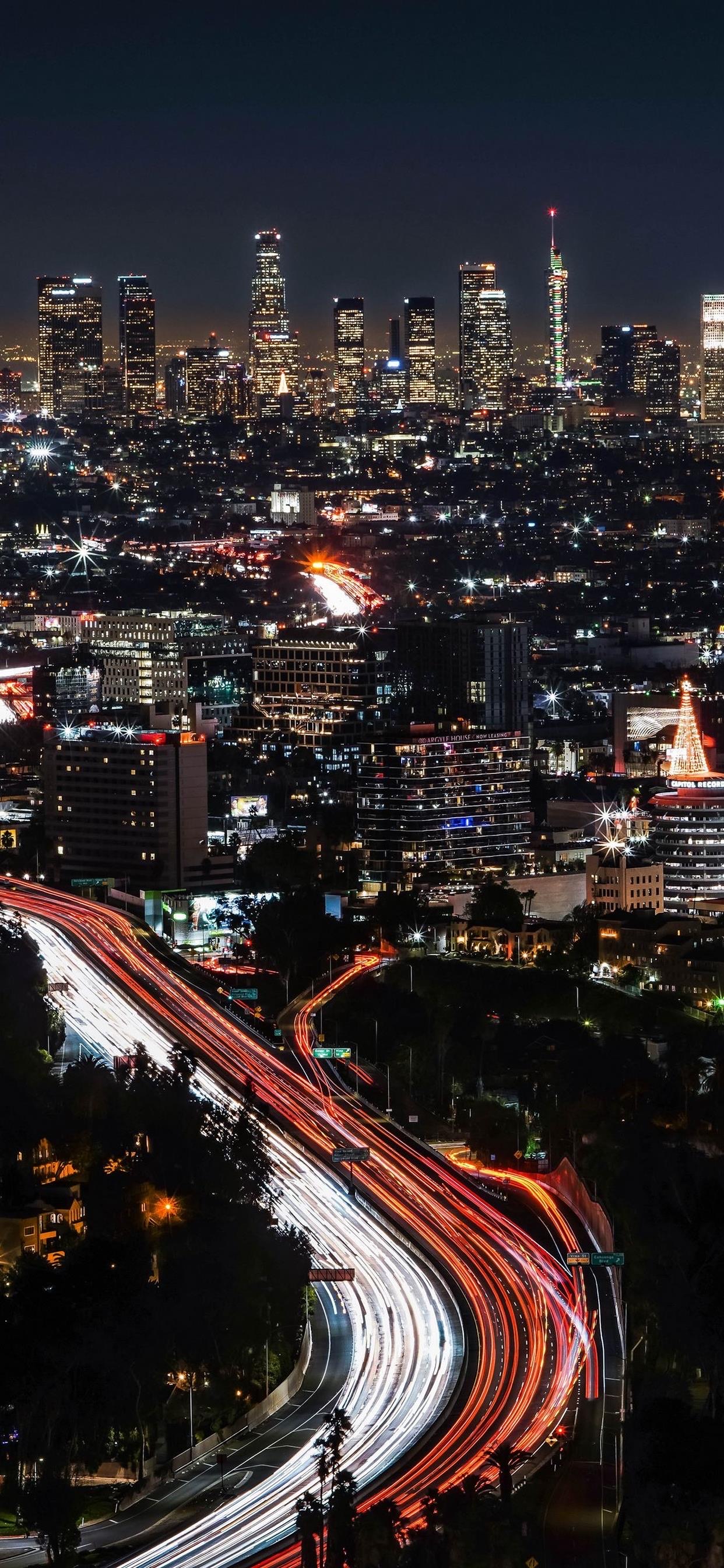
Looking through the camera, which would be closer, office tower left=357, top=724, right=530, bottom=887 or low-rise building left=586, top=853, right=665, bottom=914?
low-rise building left=586, top=853, right=665, bottom=914

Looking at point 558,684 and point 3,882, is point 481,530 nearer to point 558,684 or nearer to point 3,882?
point 558,684

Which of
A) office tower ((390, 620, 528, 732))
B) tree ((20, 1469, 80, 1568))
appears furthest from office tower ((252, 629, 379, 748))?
tree ((20, 1469, 80, 1568))

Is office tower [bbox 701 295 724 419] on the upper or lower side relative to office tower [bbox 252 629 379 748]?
upper

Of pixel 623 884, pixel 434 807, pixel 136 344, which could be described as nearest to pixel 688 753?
pixel 434 807

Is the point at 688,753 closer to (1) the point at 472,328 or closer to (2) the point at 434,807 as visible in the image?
(2) the point at 434,807

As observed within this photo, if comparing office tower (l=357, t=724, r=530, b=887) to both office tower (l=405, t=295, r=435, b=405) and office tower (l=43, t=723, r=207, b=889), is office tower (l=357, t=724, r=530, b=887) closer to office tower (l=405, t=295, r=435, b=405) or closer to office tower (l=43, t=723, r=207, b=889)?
office tower (l=43, t=723, r=207, b=889)

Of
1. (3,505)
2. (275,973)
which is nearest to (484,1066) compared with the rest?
(275,973)
